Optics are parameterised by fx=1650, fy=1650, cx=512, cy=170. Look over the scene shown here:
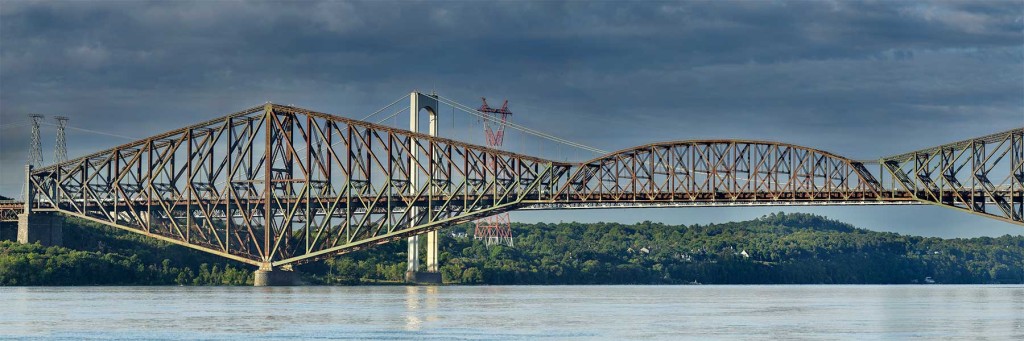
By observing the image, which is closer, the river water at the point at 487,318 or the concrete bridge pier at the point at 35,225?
the river water at the point at 487,318

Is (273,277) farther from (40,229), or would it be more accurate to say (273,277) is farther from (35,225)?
(35,225)

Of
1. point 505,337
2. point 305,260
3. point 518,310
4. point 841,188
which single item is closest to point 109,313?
point 518,310

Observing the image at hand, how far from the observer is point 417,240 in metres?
182

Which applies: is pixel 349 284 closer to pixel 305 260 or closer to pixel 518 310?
pixel 305 260

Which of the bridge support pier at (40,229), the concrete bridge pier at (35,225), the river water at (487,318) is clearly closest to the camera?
the river water at (487,318)

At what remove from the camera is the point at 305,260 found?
163250mm

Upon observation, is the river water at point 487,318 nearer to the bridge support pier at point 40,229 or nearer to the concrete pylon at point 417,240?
the bridge support pier at point 40,229

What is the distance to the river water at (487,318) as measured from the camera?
74812 millimetres

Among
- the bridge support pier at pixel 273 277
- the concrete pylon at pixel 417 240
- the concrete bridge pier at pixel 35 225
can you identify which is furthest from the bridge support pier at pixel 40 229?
the concrete pylon at pixel 417 240

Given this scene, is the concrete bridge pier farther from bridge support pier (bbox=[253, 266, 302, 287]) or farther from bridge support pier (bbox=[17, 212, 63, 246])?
bridge support pier (bbox=[253, 266, 302, 287])

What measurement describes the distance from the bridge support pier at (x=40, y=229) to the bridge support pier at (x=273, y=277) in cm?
2395

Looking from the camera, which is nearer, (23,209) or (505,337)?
(505,337)

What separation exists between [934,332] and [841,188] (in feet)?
260

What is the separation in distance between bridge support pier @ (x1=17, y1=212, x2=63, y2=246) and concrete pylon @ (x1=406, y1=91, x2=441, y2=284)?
3759cm
